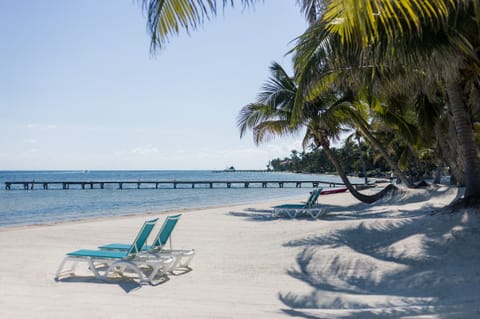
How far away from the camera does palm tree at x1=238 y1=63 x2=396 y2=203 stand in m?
17.2

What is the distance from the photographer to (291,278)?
6.52 meters

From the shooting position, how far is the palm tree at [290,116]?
17203 mm

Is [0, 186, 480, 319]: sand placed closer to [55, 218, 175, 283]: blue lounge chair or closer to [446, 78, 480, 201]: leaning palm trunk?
[55, 218, 175, 283]: blue lounge chair

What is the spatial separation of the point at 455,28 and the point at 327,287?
447cm

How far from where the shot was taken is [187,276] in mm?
6770

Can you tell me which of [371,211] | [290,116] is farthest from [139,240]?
[290,116]

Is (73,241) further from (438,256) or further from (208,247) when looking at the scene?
(438,256)

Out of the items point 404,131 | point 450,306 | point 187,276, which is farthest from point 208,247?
point 404,131

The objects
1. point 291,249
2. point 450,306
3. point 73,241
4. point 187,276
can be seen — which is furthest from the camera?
point 73,241

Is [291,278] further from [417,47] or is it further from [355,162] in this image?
[355,162]

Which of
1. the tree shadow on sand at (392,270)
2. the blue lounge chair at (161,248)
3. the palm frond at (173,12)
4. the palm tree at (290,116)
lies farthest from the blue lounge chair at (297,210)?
the palm frond at (173,12)

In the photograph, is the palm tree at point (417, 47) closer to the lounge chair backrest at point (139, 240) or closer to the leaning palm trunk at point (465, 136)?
the leaning palm trunk at point (465, 136)

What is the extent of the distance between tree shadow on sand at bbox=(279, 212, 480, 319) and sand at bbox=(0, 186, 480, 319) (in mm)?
Result: 14

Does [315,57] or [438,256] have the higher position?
[315,57]
